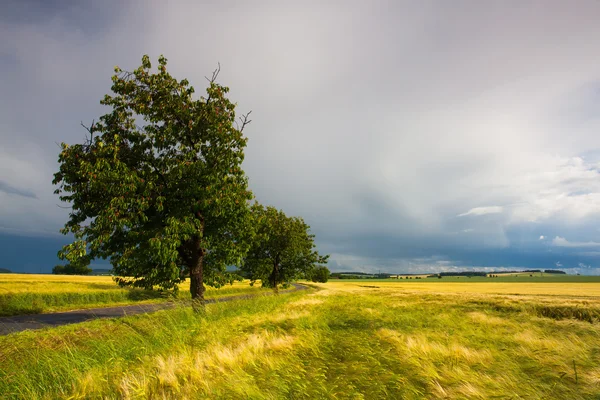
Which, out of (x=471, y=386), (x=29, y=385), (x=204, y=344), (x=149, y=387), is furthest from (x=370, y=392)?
(x=29, y=385)

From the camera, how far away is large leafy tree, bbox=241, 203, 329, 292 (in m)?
35.9

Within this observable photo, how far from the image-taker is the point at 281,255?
37.6m

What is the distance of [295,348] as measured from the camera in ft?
16.8

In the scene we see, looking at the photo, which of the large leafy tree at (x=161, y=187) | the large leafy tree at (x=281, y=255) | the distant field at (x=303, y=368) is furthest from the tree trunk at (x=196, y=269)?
the large leafy tree at (x=281, y=255)

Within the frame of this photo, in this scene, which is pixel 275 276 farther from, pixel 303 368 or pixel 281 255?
pixel 303 368

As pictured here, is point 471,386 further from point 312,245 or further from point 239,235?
point 312,245

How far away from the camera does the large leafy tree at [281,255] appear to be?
35.9m

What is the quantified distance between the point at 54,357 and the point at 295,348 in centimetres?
398

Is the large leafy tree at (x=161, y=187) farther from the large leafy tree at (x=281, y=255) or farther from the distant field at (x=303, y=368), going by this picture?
the large leafy tree at (x=281, y=255)

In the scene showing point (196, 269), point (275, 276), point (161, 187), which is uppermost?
point (161, 187)

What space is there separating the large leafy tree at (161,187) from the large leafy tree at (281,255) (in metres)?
19.7

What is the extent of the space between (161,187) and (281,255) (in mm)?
25529

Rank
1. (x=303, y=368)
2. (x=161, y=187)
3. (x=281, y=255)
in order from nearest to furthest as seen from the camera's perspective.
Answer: (x=303, y=368), (x=161, y=187), (x=281, y=255)

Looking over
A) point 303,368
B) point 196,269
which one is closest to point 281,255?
point 196,269
